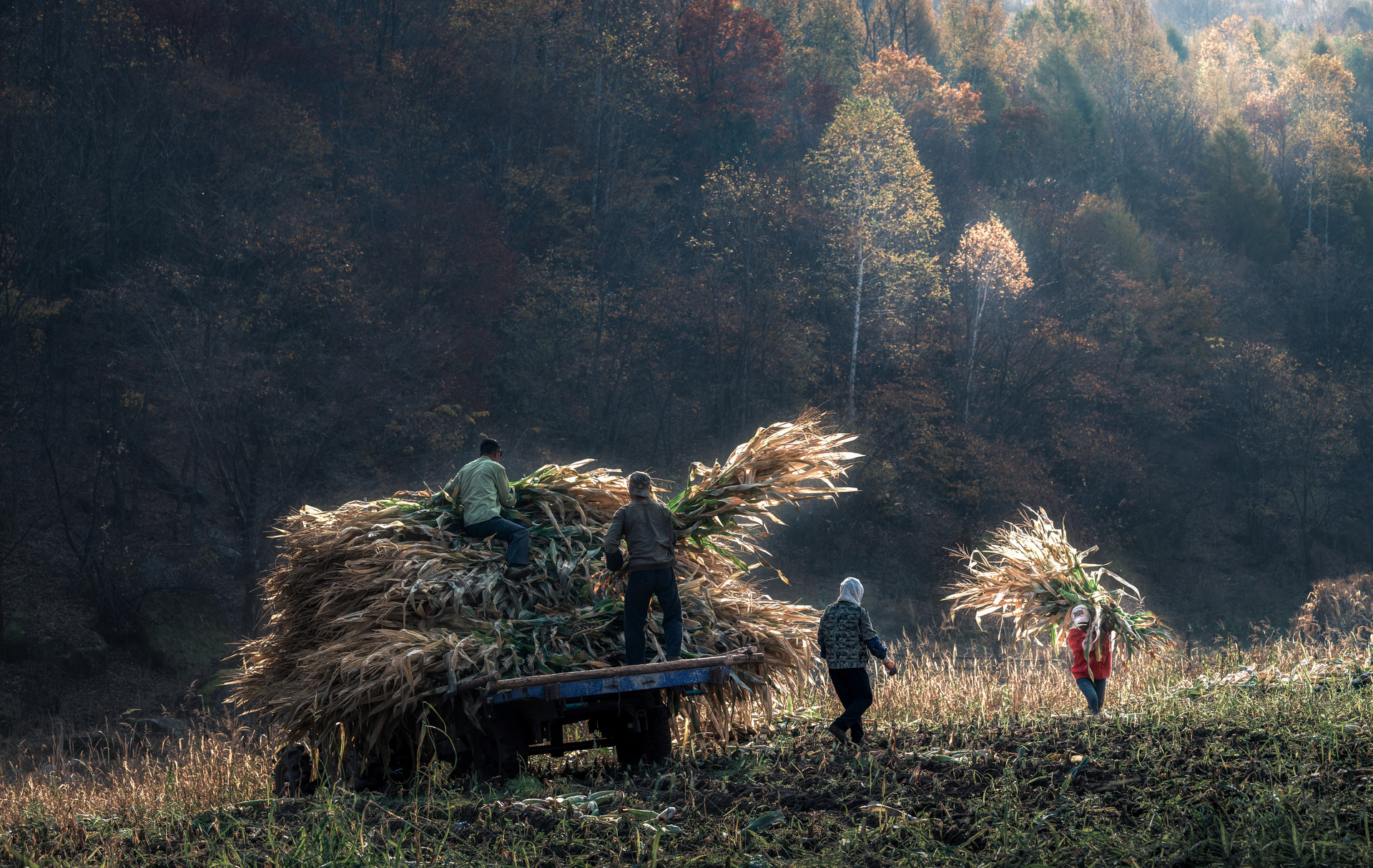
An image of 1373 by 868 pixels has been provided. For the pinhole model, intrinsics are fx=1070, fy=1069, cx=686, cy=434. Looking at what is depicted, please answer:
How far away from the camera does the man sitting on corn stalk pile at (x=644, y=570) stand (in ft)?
25.3

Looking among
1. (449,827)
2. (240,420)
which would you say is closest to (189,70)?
(240,420)

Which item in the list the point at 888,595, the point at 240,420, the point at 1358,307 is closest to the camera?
the point at 240,420

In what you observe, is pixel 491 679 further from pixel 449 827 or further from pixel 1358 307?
pixel 1358 307

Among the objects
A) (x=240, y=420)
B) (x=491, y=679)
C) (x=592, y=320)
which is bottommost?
(x=491, y=679)

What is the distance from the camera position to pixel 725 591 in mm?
8695

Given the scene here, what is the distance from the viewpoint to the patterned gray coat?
323 inches

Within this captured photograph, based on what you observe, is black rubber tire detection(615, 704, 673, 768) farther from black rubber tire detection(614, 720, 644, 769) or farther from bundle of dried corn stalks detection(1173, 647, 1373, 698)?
bundle of dried corn stalks detection(1173, 647, 1373, 698)

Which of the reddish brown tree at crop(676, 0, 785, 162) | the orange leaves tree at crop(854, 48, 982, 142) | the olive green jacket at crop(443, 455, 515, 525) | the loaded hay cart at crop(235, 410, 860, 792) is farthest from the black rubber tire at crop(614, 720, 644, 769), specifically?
the orange leaves tree at crop(854, 48, 982, 142)

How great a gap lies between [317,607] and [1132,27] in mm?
62852

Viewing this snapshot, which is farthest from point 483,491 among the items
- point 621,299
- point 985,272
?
point 985,272

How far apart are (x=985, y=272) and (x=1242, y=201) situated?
24.2 metres

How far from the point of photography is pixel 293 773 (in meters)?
7.58

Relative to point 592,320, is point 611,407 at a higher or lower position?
lower

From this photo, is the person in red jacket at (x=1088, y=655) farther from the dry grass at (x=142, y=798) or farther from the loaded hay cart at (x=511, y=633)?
the dry grass at (x=142, y=798)
